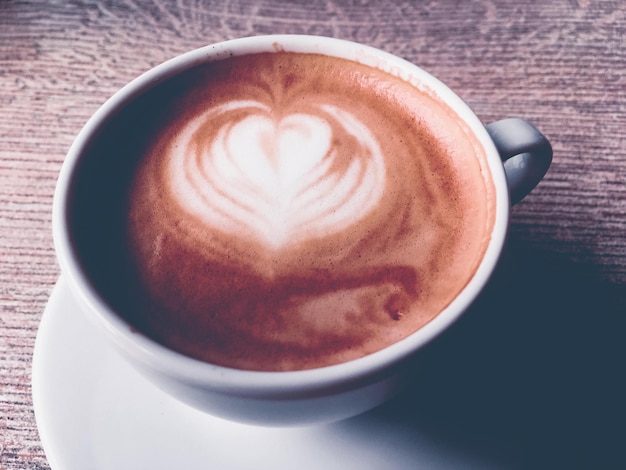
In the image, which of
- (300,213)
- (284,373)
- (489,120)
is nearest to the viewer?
(284,373)

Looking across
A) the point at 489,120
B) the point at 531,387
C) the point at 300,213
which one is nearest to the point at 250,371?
the point at 300,213

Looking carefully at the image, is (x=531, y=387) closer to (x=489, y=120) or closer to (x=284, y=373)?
(x=284, y=373)

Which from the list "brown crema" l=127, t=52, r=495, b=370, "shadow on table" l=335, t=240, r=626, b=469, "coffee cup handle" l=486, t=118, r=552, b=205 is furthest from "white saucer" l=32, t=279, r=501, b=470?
"coffee cup handle" l=486, t=118, r=552, b=205

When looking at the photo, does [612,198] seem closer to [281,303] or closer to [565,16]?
[565,16]

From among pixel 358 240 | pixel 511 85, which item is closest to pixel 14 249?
pixel 358 240

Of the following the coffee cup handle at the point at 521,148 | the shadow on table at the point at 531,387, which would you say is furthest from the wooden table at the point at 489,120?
the coffee cup handle at the point at 521,148
